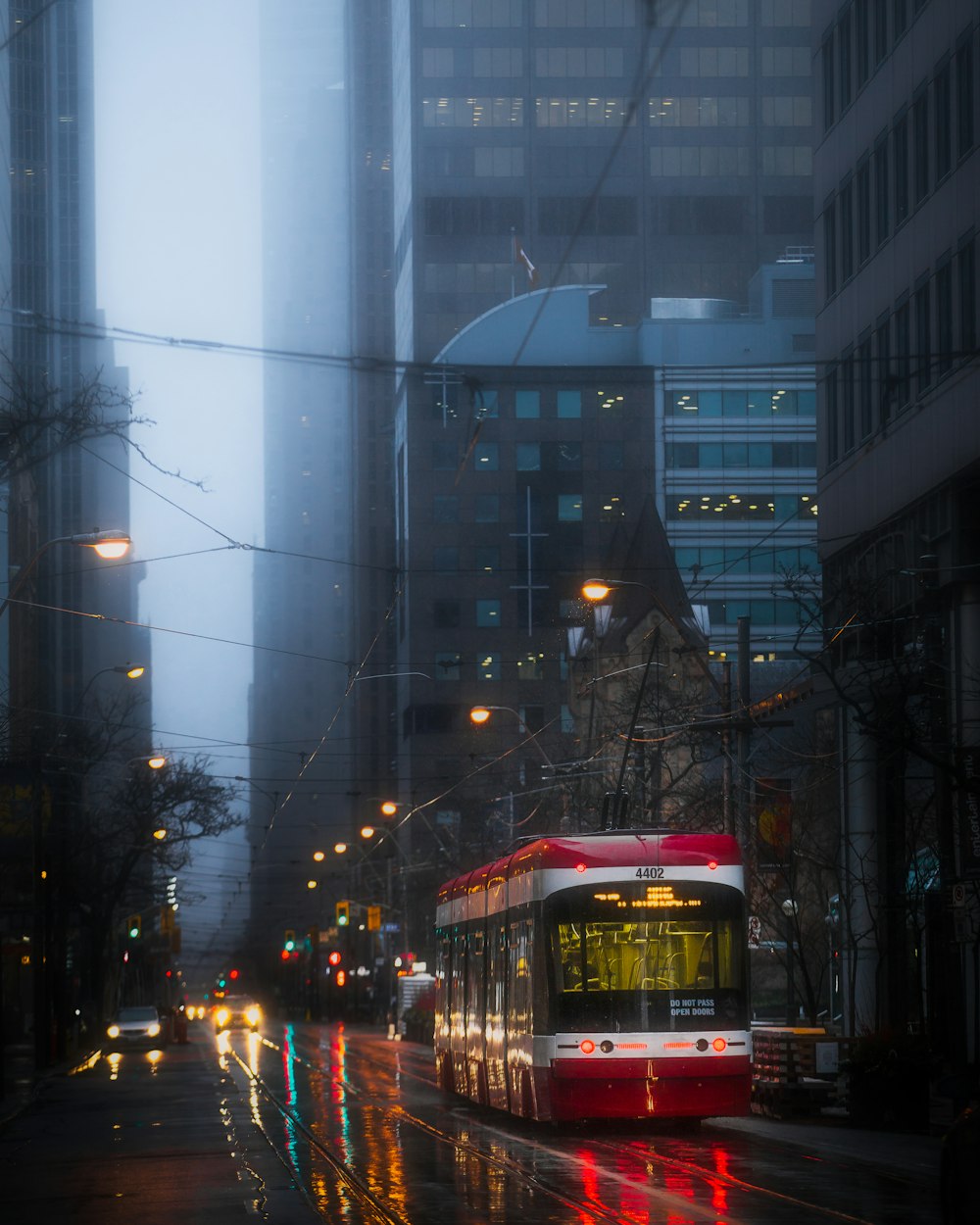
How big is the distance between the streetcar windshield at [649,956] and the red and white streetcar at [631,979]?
11 millimetres

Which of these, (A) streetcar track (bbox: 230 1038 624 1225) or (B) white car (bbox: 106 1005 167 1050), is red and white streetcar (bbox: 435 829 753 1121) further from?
(B) white car (bbox: 106 1005 167 1050)

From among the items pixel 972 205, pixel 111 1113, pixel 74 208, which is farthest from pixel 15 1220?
pixel 74 208

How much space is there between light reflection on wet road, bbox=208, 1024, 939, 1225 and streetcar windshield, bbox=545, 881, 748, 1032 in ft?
4.74

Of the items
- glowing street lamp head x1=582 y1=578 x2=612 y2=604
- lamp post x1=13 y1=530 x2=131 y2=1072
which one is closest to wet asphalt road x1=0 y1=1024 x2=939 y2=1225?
lamp post x1=13 y1=530 x2=131 y2=1072

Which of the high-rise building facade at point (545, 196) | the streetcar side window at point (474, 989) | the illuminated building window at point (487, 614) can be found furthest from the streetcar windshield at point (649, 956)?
the illuminated building window at point (487, 614)

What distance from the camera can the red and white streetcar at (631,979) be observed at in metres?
20.8

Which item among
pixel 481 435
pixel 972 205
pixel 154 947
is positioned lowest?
pixel 154 947

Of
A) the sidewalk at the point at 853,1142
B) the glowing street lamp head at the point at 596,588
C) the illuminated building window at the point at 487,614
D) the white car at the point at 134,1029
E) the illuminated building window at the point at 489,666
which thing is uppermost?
the illuminated building window at the point at 487,614

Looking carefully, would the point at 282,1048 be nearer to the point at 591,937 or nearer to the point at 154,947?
the point at 591,937

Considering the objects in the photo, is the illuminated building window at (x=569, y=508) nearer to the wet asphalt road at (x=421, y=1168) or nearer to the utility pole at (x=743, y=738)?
the utility pole at (x=743, y=738)

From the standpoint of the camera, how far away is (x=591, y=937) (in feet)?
70.4

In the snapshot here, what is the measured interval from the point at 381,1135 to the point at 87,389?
38.8 ft

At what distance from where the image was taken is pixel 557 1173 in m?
17.2

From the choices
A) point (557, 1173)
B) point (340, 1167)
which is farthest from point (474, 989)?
point (557, 1173)
